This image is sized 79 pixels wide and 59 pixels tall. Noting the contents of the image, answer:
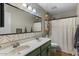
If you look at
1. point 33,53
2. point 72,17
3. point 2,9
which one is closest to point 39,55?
point 33,53

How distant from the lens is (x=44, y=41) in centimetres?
135

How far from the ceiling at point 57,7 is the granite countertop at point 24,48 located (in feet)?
1.21

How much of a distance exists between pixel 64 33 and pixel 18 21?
1.95 ft

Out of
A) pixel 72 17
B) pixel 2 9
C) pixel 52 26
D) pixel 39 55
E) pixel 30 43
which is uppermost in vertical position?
pixel 2 9

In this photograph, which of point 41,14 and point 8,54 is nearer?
point 8,54

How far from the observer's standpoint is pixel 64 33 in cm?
129

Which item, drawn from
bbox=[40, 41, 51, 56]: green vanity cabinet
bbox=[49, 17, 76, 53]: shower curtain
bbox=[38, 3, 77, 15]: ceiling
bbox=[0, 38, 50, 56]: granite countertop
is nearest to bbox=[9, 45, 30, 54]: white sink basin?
bbox=[0, 38, 50, 56]: granite countertop

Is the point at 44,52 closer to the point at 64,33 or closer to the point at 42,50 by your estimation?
the point at 42,50

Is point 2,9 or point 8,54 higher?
point 2,9

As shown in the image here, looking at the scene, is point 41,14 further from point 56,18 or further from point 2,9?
point 2,9

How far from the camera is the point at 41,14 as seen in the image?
1358mm

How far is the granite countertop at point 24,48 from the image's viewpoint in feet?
3.89

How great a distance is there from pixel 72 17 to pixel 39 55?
60cm

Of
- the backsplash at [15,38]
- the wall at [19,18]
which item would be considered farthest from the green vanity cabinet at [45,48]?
the wall at [19,18]
